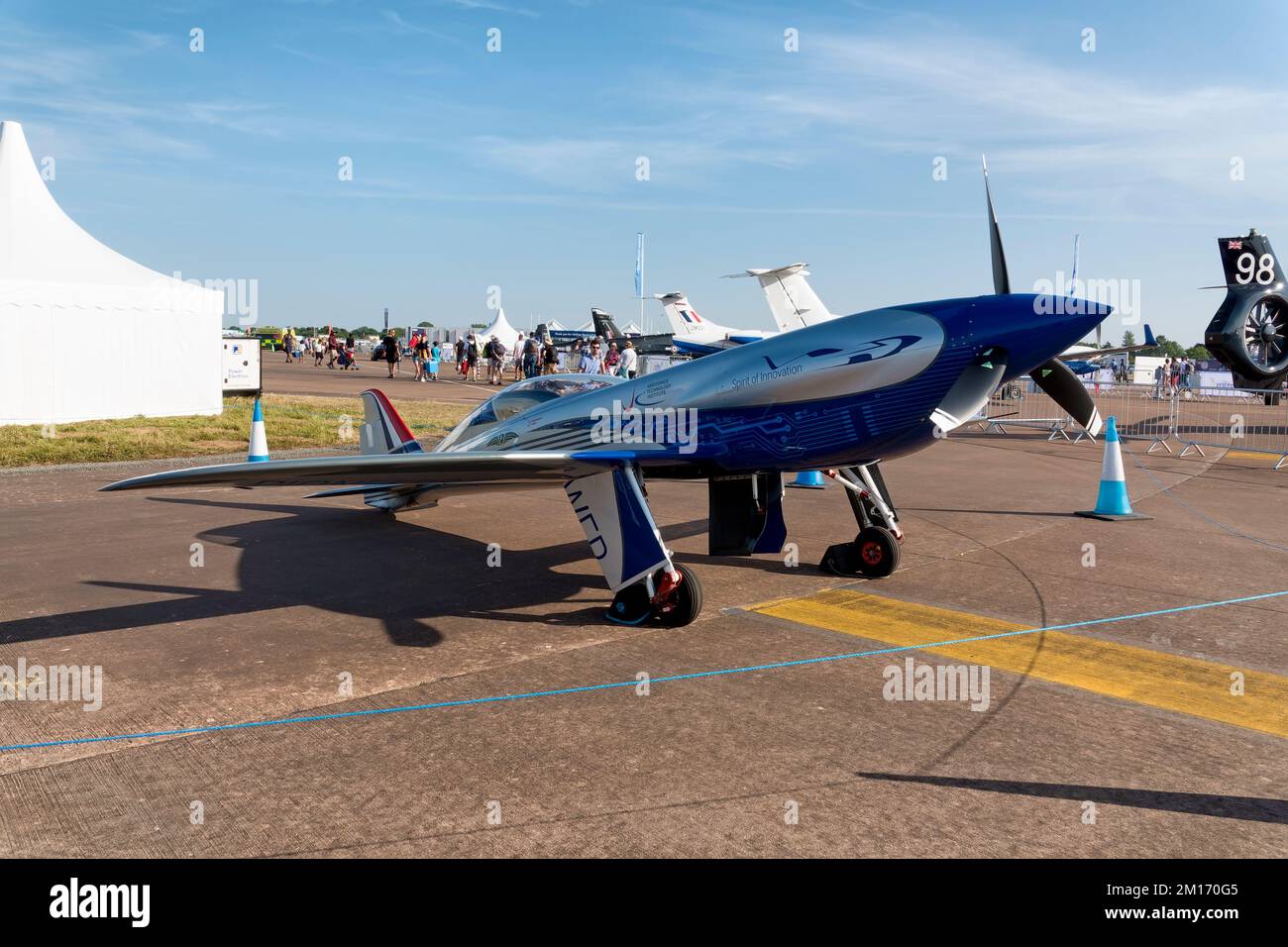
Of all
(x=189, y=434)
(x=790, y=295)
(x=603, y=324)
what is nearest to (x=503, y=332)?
(x=603, y=324)

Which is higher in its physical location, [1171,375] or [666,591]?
[1171,375]

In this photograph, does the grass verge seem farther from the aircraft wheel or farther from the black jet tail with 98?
the black jet tail with 98

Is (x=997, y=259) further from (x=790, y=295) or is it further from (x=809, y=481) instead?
(x=790, y=295)

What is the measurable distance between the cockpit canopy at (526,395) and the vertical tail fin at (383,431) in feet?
5.12

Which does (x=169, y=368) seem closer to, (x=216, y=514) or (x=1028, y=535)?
(x=216, y=514)

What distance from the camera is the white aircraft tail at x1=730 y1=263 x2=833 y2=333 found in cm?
3138

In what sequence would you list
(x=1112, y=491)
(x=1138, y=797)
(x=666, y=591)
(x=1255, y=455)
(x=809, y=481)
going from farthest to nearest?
(x=1255, y=455), (x=809, y=481), (x=1112, y=491), (x=666, y=591), (x=1138, y=797)

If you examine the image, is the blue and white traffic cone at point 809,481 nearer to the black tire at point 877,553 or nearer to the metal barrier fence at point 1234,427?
the black tire at point 877,553

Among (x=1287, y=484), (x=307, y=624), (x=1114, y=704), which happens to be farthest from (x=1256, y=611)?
(x=1287, y=484)

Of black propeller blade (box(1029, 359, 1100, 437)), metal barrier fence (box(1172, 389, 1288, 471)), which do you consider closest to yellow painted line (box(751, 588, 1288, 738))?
black propeller blade (box(1029, 359, 1100, 437))

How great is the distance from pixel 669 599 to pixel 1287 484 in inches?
482

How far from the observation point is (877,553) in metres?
7.53

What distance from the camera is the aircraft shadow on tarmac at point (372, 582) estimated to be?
612cm

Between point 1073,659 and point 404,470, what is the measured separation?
4.22 metres
